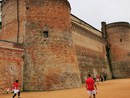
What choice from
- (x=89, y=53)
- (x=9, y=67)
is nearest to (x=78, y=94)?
(x=9, y=67)

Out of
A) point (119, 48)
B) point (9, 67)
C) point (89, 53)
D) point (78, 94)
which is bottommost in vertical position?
point (78, 94)

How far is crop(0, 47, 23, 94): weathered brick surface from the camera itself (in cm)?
1566

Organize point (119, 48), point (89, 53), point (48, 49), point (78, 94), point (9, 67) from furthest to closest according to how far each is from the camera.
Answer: point (119, 48) < point (89, 53) < point (48, 49) < point (9, 67) < point (78, 94)

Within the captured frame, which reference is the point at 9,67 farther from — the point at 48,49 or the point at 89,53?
the point at 89,53

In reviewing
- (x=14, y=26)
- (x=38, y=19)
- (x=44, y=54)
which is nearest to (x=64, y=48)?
(x=44, y=54)

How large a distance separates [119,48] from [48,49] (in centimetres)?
2401

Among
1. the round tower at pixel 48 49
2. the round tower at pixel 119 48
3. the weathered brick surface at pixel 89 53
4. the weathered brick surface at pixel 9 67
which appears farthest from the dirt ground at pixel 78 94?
the round tower at pixel 119 48

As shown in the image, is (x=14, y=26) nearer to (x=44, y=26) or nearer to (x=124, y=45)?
(x=44, y=26)

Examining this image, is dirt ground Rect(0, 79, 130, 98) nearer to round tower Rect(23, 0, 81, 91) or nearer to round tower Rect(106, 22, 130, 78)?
round tower Rect(23, 0, 81, 91)

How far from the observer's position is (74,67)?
19250 millimetres

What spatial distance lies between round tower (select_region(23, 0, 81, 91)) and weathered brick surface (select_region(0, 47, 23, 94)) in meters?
0.54

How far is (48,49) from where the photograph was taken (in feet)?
57.9

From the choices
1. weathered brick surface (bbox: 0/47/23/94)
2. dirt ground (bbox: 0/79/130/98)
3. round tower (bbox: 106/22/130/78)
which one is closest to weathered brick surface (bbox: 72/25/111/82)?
round tower (bbox: 106/22/130/78)

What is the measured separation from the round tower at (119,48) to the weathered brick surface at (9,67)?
24976 mm
